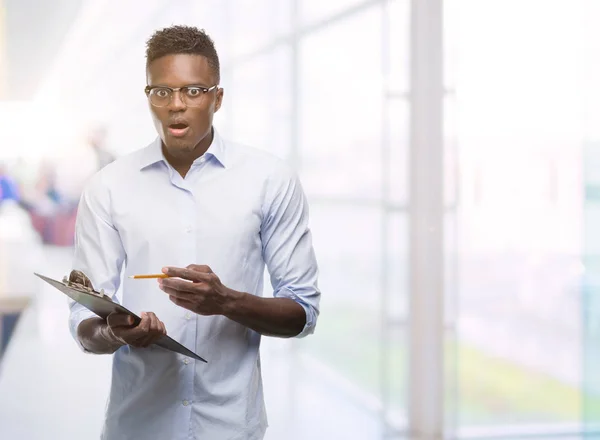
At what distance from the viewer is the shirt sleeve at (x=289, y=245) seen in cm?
159

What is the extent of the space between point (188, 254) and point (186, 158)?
0.20 metres

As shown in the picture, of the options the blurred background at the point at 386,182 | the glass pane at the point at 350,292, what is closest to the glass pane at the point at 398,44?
the blurred background at the point at 386,182

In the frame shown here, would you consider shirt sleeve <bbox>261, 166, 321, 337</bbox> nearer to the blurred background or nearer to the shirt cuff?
the shirt cuff

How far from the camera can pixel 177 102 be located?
1.54 m

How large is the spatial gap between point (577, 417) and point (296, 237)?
2887 mm

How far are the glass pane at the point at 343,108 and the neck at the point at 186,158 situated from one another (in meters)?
2.44

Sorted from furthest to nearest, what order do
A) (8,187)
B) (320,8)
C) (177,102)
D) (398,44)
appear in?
(320,8) → (398,44) → (8,187) → (177,102)

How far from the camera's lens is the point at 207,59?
1587 mm

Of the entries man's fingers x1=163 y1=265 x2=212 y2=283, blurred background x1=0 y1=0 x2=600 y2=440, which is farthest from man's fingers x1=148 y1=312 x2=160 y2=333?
blurred background x1=0 y1=0 x2=600 y2=440

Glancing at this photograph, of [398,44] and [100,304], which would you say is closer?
[100,304]

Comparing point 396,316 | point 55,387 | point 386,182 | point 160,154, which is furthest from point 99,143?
point 160,154

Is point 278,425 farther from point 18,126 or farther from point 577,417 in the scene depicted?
point 18,126

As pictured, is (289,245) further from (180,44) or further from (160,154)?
(180,44)

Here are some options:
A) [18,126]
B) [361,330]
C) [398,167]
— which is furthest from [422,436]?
[18,126]
